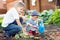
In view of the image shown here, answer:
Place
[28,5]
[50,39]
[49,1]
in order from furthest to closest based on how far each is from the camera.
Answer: [28,5] → [49,1] → [50,39]

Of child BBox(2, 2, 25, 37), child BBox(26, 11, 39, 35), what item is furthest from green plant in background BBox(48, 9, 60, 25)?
child BBox(2, 2, 25, 37)

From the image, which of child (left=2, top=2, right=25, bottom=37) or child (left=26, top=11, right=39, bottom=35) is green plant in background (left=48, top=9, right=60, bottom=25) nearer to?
child (left=26, top=11, right=39, bottom=35)

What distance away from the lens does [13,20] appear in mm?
3607

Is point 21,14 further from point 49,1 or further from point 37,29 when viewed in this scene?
point 49,1

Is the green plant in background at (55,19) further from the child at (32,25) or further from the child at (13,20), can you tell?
the child at (13,20)

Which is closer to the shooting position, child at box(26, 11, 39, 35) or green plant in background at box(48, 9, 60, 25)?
child at box(26, 11, 39, 35)

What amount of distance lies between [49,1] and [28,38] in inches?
163

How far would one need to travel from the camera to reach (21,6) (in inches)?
141

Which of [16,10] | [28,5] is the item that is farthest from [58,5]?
[16,10]

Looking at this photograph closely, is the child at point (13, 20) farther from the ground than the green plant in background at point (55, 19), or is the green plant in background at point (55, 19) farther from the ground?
the child at point (13, 20)

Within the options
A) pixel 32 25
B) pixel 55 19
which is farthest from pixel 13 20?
pixel 55 19

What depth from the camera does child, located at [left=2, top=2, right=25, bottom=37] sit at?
11.6 ft

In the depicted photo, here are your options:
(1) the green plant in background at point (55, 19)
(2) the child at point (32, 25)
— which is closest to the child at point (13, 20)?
(2) the child at point (32, 25)

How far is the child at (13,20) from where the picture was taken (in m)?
3.53
